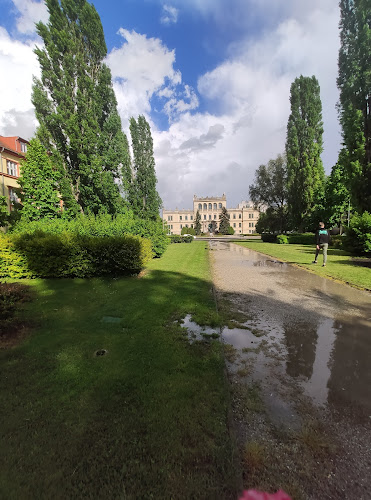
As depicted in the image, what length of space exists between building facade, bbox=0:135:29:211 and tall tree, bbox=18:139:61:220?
36.3ft

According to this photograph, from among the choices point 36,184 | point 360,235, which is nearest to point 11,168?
point 36,184

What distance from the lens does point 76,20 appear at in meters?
19.0

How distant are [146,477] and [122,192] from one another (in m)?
21.9

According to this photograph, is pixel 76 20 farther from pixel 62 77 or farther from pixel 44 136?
pixel 44 136

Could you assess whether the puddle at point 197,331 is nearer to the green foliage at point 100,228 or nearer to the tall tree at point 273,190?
the green foliage at point 100,228

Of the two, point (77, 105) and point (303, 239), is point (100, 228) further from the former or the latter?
point (303, 239)

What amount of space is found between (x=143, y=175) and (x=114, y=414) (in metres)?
23.4

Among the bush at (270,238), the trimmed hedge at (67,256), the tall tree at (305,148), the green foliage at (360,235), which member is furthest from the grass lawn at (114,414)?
the tall tree at (305,148)

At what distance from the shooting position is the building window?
25.5 m

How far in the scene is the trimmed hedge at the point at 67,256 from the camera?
28.1 feet

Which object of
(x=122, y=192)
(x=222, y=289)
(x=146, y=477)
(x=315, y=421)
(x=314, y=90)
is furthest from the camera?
(x=314, y=90)

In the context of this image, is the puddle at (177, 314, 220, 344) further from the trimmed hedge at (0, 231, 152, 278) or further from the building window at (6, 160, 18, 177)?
the building window at (6, 160, 18, 177)

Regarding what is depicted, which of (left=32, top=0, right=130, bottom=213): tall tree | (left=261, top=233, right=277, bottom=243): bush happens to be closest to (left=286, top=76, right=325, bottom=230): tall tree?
(left=261, top=233, right=277, bottom=243): bush

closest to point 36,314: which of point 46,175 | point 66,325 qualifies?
point 66,325
